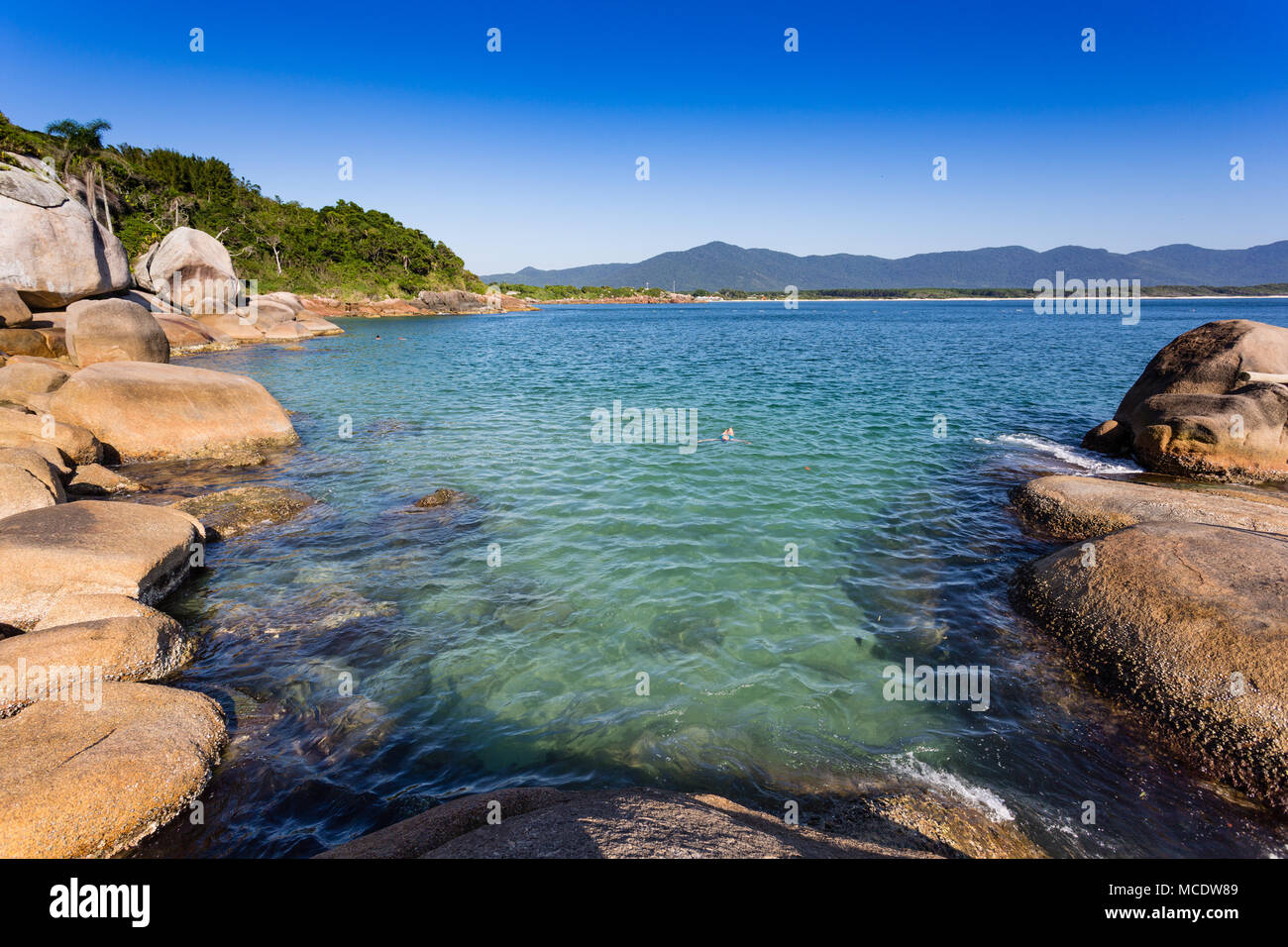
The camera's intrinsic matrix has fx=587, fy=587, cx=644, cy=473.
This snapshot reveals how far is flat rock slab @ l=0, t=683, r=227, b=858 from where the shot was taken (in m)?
4.46

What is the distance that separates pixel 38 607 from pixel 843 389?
94.4 feet

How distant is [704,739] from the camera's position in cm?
653

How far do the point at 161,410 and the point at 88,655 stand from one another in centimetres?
1167

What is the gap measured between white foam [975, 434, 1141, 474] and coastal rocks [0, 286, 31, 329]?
36.1 meters

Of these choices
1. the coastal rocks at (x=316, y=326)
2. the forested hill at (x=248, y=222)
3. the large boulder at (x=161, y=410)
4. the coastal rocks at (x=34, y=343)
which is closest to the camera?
the large boulder at (x=161, y=410)

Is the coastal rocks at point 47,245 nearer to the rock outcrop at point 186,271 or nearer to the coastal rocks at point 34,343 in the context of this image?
the coastal rocks at point 34,343

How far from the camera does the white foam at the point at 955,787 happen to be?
5531 millimetres

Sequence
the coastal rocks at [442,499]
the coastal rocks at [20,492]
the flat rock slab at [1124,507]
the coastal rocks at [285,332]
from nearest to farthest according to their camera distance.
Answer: the coastal rocks at [20,492]
the flat rock slab at [1124,507]
the coastal rocks at [442,499]
the coastal rocks at [285,332]

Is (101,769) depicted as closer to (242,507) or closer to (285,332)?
(242,507)

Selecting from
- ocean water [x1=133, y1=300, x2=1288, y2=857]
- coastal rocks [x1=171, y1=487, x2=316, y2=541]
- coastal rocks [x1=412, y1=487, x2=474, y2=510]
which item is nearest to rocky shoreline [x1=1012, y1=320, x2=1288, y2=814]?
ocean water [x1=133, y1=300, x2=1288, y2=857]

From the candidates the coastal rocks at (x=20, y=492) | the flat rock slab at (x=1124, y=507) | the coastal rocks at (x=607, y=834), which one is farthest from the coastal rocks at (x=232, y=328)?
the flat rock slab at (x=1124, y=507)

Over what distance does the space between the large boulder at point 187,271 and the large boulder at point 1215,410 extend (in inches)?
2430

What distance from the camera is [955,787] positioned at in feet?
19.1
